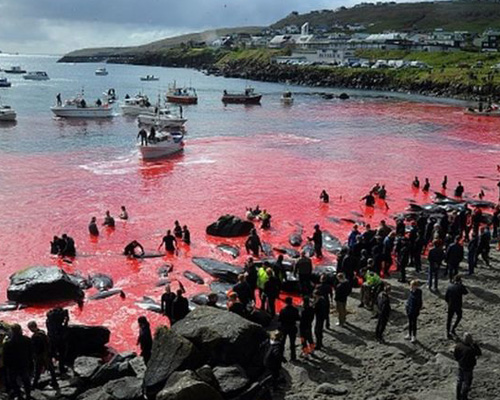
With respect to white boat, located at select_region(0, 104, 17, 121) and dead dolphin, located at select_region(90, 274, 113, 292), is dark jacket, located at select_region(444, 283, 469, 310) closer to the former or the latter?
dead dolphin, located at select_region(90, 274, 113, 292)

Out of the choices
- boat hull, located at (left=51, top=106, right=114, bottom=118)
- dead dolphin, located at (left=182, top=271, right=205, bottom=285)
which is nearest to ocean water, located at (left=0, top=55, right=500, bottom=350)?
dead dolphin, located at (left=182, top=271, right=205, bottom=285)

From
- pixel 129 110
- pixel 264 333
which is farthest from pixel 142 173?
pixel 129 110

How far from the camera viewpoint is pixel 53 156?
55875 millimetres

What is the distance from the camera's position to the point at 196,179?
4628 centimetres

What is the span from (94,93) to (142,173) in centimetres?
10214

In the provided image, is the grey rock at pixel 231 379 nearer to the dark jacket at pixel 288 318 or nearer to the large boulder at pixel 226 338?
the large boulder at pixel 226 338

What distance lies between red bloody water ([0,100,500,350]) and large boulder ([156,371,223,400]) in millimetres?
6657

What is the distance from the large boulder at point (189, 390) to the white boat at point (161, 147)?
4286cm

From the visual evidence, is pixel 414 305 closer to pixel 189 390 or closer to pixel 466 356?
pixel 466 356

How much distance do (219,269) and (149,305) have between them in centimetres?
438

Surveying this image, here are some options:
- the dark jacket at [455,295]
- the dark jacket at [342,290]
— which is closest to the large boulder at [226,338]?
the dark jacket at [342,290]

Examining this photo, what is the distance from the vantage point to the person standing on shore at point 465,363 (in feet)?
43.8

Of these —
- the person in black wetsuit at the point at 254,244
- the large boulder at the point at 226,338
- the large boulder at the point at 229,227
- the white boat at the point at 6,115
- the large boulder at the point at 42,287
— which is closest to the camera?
the large boulder at the point at 226,338

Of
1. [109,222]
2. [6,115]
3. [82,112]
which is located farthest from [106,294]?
[82,112]
